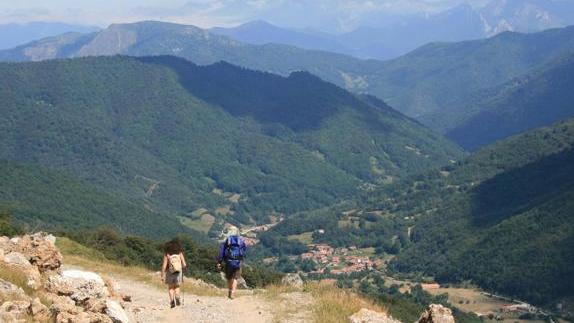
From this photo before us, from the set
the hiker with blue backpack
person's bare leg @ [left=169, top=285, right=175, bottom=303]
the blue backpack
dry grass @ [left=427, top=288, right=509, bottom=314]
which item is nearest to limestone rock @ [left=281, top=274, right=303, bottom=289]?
the hiker with blue backpack

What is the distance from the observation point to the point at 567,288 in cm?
14800

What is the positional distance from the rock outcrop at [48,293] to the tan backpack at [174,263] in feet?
7.90

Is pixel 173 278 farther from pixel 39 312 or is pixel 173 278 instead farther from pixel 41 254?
pixel 39 312

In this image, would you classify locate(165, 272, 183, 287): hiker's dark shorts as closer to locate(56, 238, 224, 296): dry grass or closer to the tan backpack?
the tan backpack

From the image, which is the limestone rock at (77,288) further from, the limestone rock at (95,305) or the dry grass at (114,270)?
the dry grass at (114,270)

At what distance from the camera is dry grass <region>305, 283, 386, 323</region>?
25.6 meters

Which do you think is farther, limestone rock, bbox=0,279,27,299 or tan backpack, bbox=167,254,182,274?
tan backpack, bbox=167,254,182,274

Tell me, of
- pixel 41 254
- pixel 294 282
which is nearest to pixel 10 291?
pixel 41 254

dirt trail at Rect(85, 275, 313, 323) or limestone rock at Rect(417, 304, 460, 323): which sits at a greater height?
limestone rock at Rect(417, 304, 460, 323)

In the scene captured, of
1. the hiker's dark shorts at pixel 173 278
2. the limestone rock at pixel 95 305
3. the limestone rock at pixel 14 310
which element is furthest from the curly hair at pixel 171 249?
the limestone rock at pixel 14 310

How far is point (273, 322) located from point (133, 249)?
150ft

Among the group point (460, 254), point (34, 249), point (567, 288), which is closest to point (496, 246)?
point (460, 254)

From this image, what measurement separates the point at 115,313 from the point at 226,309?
6527 millimetres

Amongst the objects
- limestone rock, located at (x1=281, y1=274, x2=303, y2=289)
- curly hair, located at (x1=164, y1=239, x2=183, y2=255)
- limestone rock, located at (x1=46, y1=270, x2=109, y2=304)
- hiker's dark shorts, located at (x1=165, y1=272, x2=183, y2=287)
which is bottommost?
limestone rock, located at (x1=281, y1=274, x2=303, y2=289)
